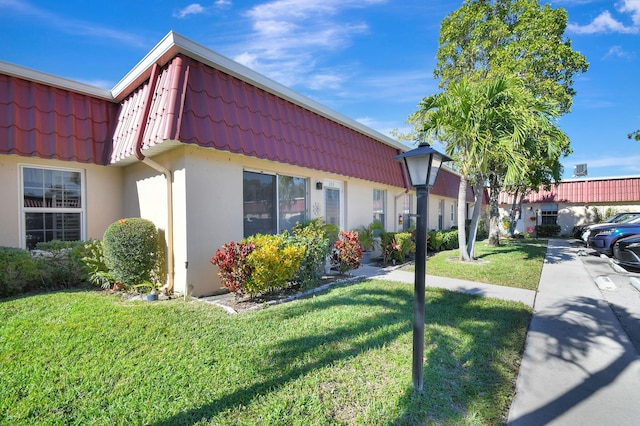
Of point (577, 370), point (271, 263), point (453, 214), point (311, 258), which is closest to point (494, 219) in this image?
point (453, 214)

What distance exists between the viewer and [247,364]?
285 cm

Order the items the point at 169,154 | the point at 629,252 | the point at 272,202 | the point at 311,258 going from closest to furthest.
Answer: the point at 169,154 < the point at 311,258 < the point at 272,202 < the point at 629,252

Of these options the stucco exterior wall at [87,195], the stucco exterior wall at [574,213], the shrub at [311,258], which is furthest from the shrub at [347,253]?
the stucco exterior wall at [574,213]

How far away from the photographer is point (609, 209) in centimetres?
2208

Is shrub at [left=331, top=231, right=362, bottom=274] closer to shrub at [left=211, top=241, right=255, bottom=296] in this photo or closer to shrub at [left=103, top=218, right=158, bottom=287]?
shrub at [left=211, top=241, right=255, bottom=296]

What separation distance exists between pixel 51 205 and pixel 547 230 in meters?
30.5

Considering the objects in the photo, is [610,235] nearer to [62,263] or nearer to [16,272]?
[62,263]

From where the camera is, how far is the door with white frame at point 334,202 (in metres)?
8.27

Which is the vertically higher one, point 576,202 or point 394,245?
point 576,202

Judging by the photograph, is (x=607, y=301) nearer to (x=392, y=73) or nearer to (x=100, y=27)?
(x=392, y=73)

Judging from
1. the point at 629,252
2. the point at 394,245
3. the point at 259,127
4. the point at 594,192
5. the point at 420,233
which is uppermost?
the point at 259,127

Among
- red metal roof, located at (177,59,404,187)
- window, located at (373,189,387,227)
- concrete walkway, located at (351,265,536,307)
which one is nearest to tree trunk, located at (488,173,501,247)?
window, located at (373,189,387,227)

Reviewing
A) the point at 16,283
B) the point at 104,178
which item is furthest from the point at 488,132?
the point at 16,283

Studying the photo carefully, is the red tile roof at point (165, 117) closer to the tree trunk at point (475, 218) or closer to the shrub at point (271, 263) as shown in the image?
the shrub at point (271, 263)
